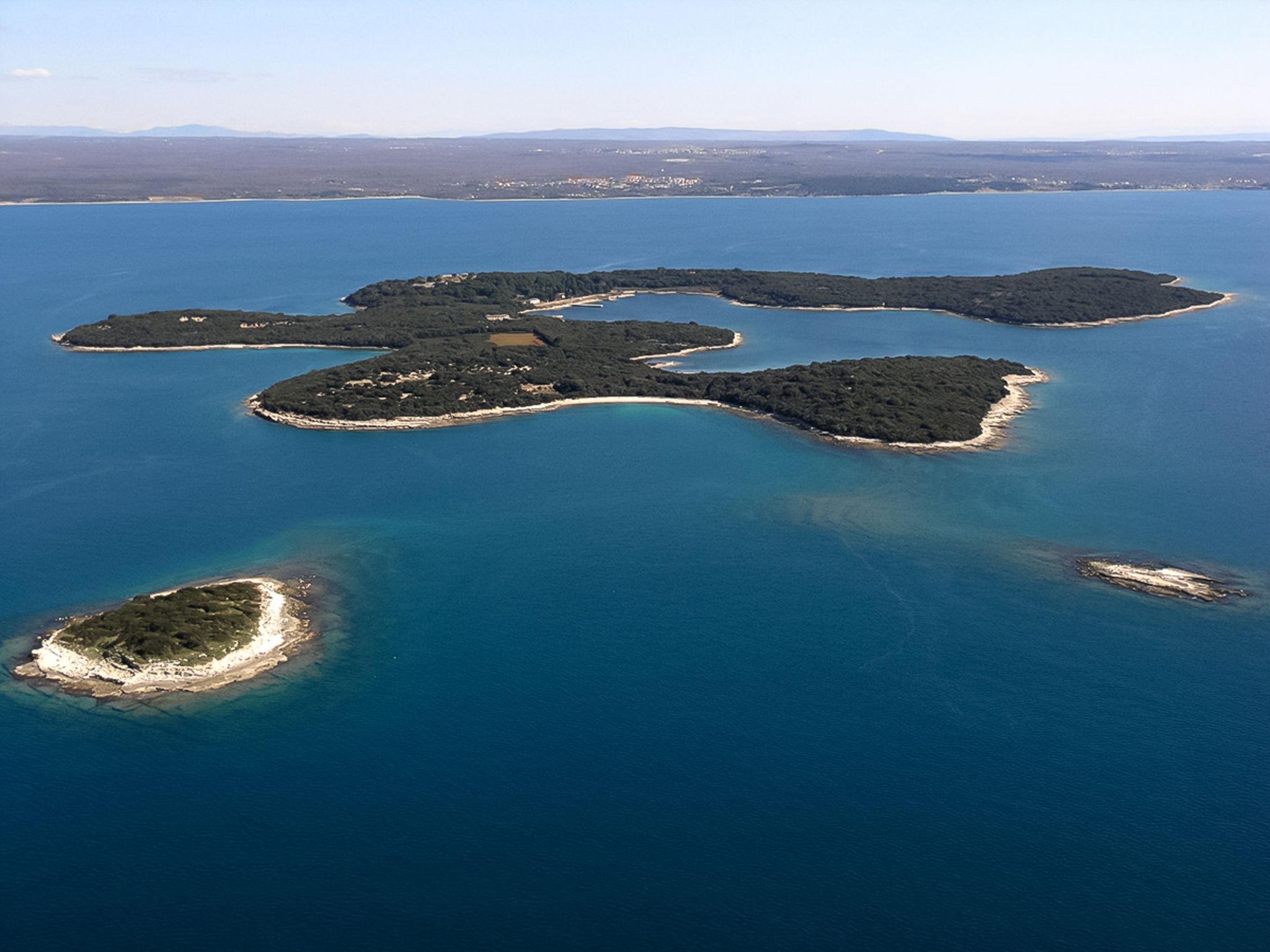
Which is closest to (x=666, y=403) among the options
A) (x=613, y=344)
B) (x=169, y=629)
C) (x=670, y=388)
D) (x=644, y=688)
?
(x=670, y=388)

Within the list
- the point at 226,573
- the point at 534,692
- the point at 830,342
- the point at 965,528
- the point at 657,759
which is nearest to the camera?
the point at 657,759

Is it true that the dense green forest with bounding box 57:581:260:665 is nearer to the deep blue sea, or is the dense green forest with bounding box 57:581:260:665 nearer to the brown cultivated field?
the deep blue sea

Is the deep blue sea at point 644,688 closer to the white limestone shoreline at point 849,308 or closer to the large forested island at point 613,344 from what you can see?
the large forested island at point 613,344

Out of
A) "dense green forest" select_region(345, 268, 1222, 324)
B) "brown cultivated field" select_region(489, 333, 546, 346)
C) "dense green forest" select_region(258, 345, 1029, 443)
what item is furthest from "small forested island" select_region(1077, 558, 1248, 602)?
"dense green forest" select_region(345, 268, 1222, 324)

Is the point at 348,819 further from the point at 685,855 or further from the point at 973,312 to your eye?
the point at 973,312

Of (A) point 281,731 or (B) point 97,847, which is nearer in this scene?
(B) point 97,847

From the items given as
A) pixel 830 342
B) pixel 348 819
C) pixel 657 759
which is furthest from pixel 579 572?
pixel 830 342
